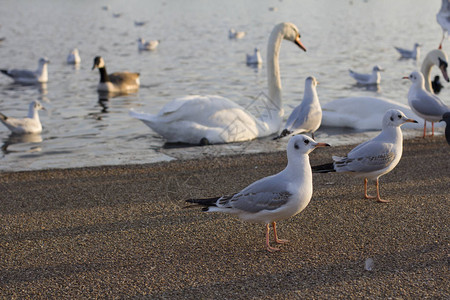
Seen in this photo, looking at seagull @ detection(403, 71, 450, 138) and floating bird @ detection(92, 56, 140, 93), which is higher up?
seagull @ detection(403, 71, 450, 138)

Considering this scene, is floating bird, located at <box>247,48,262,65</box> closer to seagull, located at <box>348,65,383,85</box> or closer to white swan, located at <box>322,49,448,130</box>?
seagull, located at <box>348,65,383,85</box>

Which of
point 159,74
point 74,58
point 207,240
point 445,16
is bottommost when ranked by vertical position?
point 159,74

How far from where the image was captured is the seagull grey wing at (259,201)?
4.50m

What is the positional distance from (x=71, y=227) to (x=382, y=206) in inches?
115

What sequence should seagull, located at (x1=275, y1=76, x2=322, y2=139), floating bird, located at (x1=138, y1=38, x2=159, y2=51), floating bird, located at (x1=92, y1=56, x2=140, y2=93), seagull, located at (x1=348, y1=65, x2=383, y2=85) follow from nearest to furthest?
seagull, located at (x1=275, y1=76, x2=322, y2=139), floating bird, located at (x1=92, y1=56, x2=140, y2=93), seagull, located at (x1=348, y1=65, x2=383, y2=85), floating bird, located at (x1=138, y1=38, x2=159, y2=51)

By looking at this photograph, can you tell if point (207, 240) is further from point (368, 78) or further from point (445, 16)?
point (368, 78)

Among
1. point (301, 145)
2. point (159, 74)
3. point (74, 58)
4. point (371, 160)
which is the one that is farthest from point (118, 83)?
point (301, 145)

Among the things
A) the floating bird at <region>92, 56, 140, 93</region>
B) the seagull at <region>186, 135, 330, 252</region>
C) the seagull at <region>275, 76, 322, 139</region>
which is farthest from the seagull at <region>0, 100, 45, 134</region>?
the seagull at <region>186, 135, 330, 252</region>

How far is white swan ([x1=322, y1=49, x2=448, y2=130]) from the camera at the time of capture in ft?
32.2

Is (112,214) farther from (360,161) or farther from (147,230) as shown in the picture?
(360,161)

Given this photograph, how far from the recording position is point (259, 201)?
4.55m

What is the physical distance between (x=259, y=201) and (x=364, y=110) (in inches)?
236

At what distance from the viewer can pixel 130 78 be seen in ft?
55.2

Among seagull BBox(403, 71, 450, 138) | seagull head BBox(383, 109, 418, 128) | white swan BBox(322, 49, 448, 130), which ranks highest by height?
seagull head BBox(383, 109, 418, 128)
